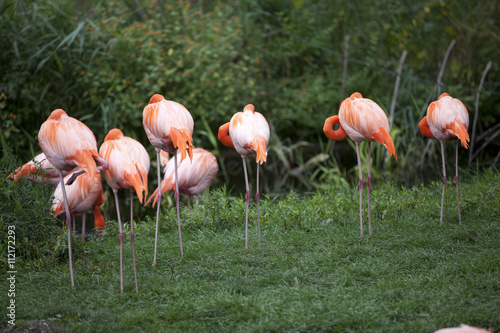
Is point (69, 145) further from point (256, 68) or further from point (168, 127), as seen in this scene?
point (256, 68)

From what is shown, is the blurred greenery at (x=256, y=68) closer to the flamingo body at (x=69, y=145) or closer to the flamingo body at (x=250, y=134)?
the flamingo body at (x=250, y=134)

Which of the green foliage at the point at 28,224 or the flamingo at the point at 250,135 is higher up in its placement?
the flamingo at the point at 250,135

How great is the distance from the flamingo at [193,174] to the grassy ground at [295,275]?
0.46 meters

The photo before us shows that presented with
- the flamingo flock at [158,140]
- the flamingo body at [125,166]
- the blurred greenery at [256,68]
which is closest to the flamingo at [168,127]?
the flamingo flock at [158,140]

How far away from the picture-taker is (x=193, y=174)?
5.50 meters

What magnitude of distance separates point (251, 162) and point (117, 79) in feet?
8.59

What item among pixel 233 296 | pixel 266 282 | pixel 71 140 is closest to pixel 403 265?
pixel 266 282

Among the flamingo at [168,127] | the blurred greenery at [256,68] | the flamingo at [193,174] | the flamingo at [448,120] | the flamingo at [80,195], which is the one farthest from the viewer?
the blurred greenery at [256,68]

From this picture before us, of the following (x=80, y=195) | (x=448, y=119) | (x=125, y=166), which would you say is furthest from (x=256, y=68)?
(x=125, y=166)

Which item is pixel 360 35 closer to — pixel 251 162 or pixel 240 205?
pixel 251 162

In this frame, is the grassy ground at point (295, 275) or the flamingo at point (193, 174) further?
the flamingo at point (193, 174)

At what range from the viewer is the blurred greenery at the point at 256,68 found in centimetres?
727

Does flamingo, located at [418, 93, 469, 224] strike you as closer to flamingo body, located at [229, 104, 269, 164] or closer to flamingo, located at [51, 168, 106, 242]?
flamingo body, located at [229, 104, 269, 164]

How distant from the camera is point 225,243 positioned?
171 inches
